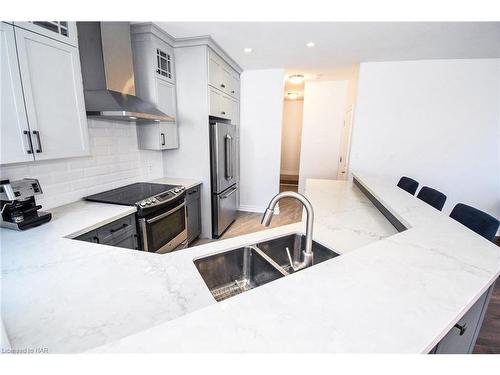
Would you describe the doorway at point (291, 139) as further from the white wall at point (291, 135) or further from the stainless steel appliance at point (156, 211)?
the stainless steel appliance at point (156, 211)

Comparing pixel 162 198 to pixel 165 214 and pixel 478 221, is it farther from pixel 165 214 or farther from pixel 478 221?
pixel 478 221

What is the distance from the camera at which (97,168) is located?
2203mm

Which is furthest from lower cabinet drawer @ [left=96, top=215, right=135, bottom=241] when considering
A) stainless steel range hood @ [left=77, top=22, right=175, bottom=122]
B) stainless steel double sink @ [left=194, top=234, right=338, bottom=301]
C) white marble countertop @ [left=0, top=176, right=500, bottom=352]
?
stainless steel double sink @ [left=194, top=234, right=338, bottom=301]

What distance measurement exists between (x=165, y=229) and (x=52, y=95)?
1.36 m

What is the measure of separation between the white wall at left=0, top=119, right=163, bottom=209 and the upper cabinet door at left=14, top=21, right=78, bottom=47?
70 centimetres

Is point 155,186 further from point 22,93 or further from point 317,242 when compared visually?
point 317,242

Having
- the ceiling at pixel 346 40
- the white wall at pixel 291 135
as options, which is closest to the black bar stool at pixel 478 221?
the ceiling at pixel 346 40

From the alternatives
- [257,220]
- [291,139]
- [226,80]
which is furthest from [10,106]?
[291,139]

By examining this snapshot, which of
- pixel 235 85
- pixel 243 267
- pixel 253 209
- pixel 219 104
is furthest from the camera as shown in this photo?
pixel 253 209

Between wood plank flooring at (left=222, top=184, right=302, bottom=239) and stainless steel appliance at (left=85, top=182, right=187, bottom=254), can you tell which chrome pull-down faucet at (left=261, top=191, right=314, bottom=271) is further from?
wood plank flooring at (left=222, top=184, right=302, bottom=239)

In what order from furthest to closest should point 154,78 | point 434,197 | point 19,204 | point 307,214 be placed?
1. point 154,78
2. point 434,197
3. point 19,204
4. point 307,214

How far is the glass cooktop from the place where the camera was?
1973 mm

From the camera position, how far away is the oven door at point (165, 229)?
1954 mm

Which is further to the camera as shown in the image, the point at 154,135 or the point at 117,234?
the point at 154,135
